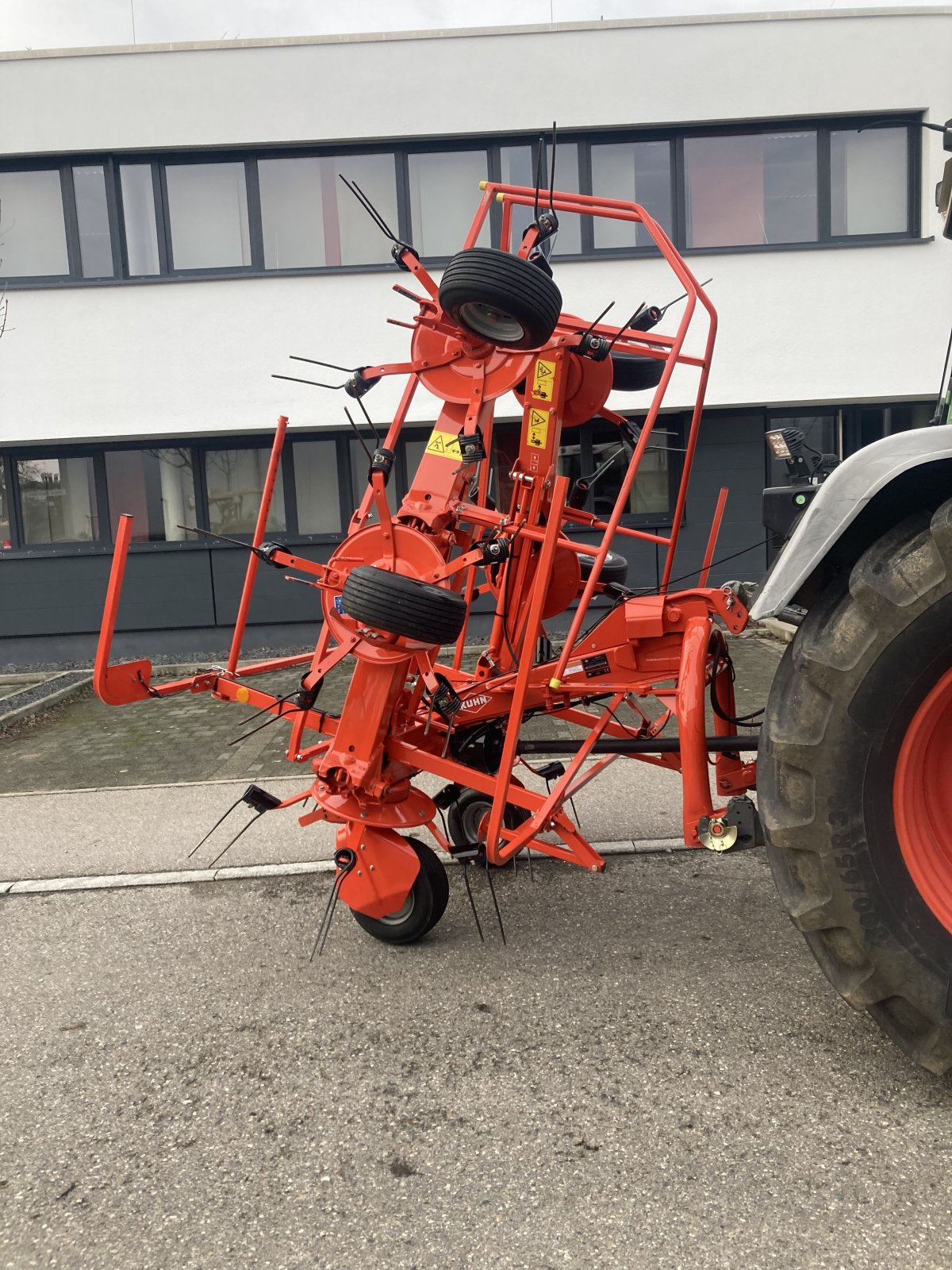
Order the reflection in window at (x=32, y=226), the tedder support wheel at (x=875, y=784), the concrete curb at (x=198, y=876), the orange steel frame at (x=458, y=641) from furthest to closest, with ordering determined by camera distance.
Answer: the reflection in window at (x=32, y=226) < the concrete curb at (x=198, y=876) < the orange steel frame at (x=458, y=641) < the tedder support wheel at (x=875, y=784)

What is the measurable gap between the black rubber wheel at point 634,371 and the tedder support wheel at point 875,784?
181 centimetres

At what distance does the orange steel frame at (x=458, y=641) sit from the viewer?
2.66 m

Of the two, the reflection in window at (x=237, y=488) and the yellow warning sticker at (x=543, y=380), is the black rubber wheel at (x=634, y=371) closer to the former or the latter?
the yellow warning sticker at (x=543, y=380)

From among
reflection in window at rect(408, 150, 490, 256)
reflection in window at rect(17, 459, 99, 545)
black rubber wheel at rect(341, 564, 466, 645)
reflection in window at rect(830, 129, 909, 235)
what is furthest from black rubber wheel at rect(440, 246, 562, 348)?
reflection in window at rect(17, 459, 99, 545)

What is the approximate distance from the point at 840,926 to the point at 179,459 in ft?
31.4

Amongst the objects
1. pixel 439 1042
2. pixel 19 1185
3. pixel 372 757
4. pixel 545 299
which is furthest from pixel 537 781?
pixel 19 1185

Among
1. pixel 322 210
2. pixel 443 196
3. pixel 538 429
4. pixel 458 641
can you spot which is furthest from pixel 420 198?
pixel 458 641

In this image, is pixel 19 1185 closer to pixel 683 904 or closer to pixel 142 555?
pixel 683 904

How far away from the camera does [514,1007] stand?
2508mm

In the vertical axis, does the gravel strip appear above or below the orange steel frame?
below

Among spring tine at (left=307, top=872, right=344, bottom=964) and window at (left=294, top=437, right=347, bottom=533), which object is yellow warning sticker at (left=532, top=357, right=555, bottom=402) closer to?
spring tine at (left=307, top=872, right=344, bottom=964)

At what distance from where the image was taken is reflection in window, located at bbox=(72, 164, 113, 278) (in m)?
9.67

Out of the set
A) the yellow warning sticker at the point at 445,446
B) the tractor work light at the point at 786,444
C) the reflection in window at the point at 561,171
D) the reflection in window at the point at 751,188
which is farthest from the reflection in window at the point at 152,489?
the tractor work light at the point at 786,444

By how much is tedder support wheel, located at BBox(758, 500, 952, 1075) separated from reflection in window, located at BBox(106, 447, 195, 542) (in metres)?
9.16
